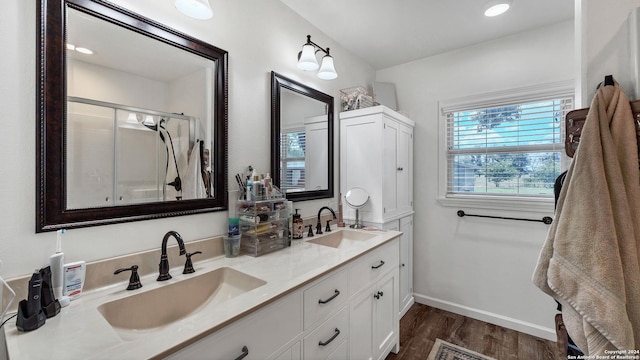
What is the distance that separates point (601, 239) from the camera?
31.2 inches

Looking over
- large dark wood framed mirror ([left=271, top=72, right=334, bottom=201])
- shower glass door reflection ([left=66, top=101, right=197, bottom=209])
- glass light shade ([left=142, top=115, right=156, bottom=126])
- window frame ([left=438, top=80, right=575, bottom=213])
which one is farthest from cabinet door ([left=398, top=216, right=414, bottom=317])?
glass light shade ([left=142, top=115, right=156, bottom=126])

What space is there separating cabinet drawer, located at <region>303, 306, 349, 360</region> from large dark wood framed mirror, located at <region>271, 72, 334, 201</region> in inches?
36.0

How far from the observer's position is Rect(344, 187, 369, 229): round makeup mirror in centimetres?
228

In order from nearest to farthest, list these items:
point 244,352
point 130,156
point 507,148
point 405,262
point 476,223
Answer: point 244,352 → point 130,156 → point 507,148 → point 476,223 → point 405,262

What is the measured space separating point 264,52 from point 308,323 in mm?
1652

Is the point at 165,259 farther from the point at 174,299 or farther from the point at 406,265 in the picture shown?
the point at 406,265

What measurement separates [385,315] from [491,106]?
209 centimetres

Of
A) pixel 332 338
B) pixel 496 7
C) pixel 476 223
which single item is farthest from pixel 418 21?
pixel 332 338

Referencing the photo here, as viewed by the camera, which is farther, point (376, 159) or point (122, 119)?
point (376, 159)

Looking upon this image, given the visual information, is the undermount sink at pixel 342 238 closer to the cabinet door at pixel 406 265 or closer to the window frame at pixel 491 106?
the cabinet door at pixel 406 265

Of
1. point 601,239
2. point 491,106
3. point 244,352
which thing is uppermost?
point 491,106

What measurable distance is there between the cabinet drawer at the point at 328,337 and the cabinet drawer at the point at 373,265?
0.16 metres

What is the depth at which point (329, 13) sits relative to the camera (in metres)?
2.03

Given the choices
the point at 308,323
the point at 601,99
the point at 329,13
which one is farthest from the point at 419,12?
the point at 308,323
